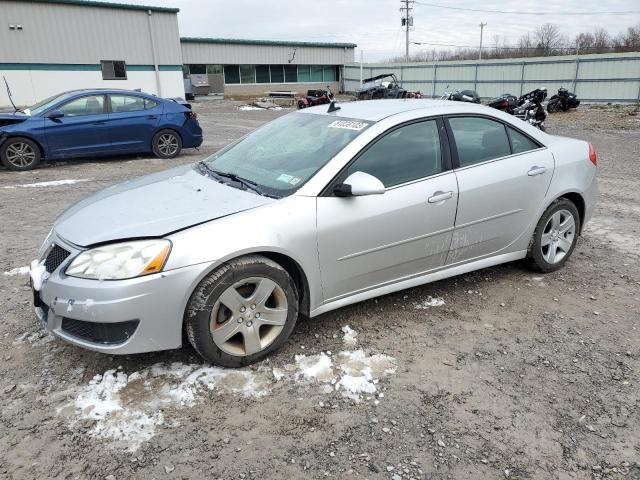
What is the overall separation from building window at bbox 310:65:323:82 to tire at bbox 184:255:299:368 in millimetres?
42190

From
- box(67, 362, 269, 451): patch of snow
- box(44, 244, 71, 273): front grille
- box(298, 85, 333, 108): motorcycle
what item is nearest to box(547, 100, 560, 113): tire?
box(298, 85, 333, 108): motorcycle

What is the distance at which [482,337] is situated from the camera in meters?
3.49

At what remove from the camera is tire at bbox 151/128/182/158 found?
10633 mm

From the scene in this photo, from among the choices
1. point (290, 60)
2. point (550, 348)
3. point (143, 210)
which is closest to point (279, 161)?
point (143, 210)

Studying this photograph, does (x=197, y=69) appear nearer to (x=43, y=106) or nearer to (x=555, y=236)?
(x=43, y=106)

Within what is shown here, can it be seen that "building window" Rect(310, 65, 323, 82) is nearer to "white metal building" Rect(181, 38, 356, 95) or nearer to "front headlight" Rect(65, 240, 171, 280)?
"white metal building" Rect(181, 38, 356, 95)

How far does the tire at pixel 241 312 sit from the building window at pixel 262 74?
131 ft

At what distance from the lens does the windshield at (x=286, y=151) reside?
132 inches

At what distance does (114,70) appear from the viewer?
2908 centimetres

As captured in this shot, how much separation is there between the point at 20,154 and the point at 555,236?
29.8ft

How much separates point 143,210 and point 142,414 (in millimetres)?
1192

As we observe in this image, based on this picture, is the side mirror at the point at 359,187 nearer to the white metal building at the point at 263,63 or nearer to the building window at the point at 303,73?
the white metal building at the point at 263,63

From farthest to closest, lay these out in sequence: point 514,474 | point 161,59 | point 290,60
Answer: point 290,60 < point 161,59 < point 514,474

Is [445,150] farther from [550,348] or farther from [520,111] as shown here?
[520,111]
